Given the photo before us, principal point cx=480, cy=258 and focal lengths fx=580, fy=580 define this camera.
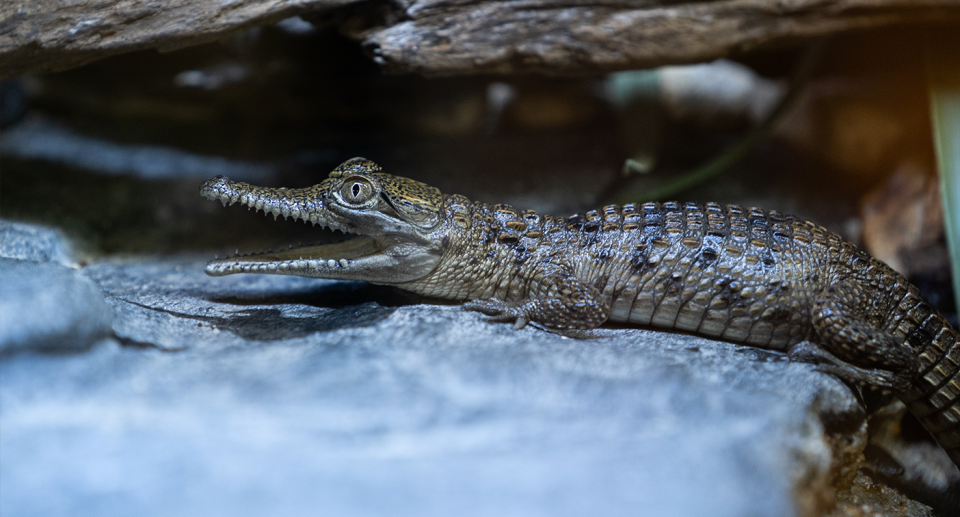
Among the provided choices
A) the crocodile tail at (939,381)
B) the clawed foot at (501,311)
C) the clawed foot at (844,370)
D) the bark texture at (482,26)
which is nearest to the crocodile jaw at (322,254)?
the clawed foot at (501,311)

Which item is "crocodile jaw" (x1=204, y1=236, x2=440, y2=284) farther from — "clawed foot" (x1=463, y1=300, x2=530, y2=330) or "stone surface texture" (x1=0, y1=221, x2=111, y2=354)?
"stone surface texture" (x1=0, y1=221, x2=111, y2=354)

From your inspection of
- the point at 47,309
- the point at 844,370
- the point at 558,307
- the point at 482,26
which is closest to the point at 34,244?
the point at 47,309

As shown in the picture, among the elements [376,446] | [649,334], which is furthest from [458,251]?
[376,446]

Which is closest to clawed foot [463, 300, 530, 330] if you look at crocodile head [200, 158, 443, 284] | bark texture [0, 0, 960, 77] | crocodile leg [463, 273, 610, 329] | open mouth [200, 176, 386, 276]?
crocodile leg [463, 273, 610, 329]

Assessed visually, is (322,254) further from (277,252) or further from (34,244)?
(34,244)

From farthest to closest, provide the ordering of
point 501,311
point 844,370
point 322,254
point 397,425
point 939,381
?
point 322,254 < point 501,311 < point 939,381 < point 844,370 < point 397,425

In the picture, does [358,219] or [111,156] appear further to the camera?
[111,156]

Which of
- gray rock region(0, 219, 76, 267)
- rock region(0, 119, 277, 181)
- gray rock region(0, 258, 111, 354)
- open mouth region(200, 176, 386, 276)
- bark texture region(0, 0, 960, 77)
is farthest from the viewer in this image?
rock region(0, 119, 277, 181)
